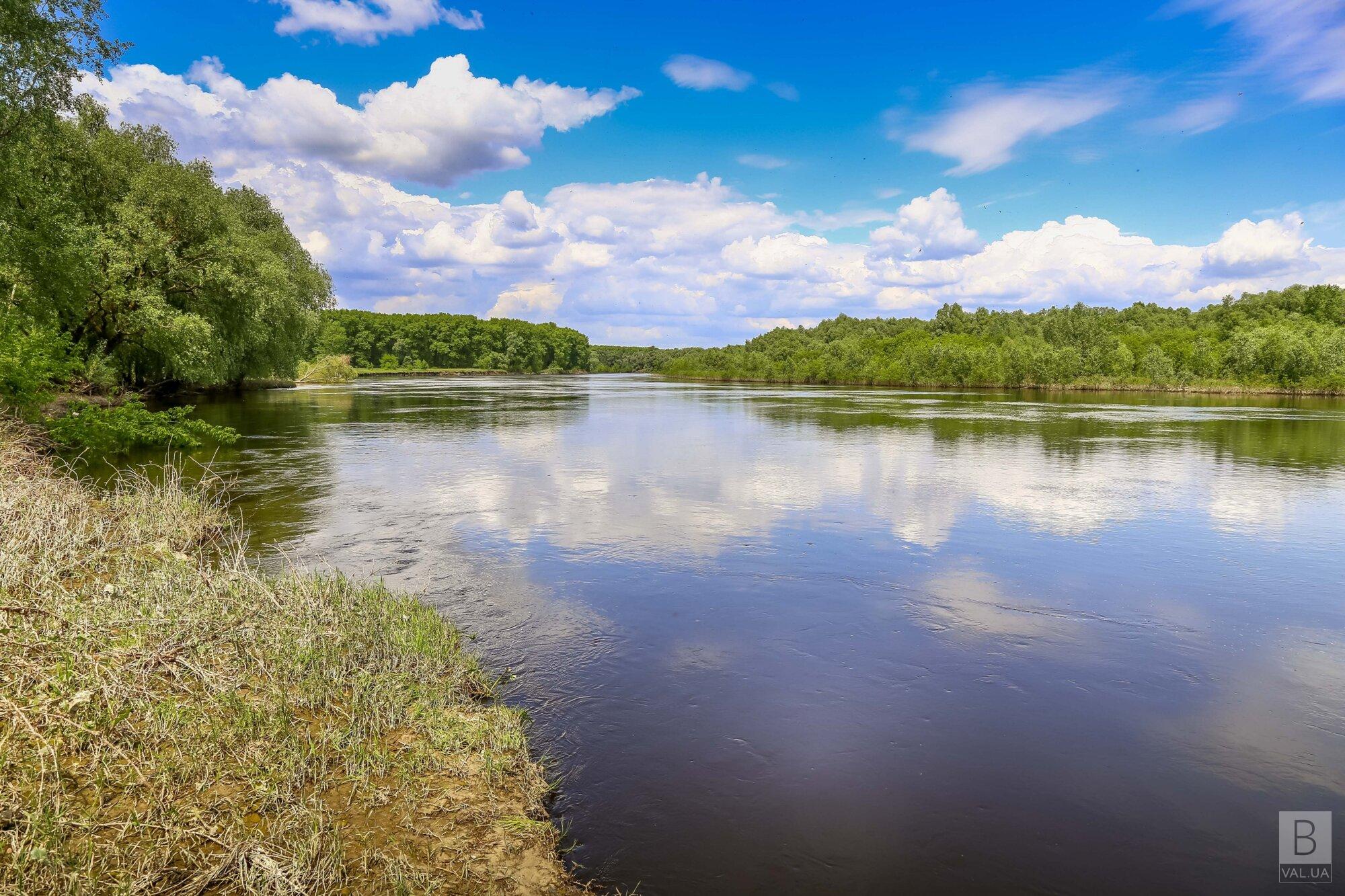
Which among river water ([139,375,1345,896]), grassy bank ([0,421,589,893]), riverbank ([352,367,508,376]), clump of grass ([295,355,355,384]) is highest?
riverbank ([352,367,508,376])

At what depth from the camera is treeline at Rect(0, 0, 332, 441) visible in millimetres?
20797

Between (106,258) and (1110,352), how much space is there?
134452 millimetres

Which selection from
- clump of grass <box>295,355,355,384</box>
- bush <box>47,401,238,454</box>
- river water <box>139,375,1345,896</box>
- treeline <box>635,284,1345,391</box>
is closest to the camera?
river water <box>139,375,1345,896</box>

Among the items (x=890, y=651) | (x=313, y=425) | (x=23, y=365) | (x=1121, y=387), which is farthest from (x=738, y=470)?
(x=1121, y=387)

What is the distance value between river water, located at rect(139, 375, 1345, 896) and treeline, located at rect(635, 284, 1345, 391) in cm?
8995

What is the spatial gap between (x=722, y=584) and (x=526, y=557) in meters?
4.13

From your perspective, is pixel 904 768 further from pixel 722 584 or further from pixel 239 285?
pixel 239 285

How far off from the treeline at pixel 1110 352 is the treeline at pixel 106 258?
10767 cm

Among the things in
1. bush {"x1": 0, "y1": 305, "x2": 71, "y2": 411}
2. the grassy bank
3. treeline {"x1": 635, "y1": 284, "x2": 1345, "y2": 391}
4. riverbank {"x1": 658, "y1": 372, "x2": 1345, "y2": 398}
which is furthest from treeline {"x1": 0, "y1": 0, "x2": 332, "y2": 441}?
treeline {"x1": 635, "y1": 284, "x2": 1345, "y2": 391}

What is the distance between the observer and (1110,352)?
124 meters

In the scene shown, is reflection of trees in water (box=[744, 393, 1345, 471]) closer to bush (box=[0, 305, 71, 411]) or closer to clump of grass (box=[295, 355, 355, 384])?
bush (box=[0, 305, 71, 411])

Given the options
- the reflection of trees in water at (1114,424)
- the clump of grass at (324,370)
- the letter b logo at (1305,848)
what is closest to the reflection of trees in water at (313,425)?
the letter b logo at (1305,848)

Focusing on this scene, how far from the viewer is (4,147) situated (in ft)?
67.9

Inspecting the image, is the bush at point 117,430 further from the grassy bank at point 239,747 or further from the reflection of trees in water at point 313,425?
the grassy bank at point 239,747
